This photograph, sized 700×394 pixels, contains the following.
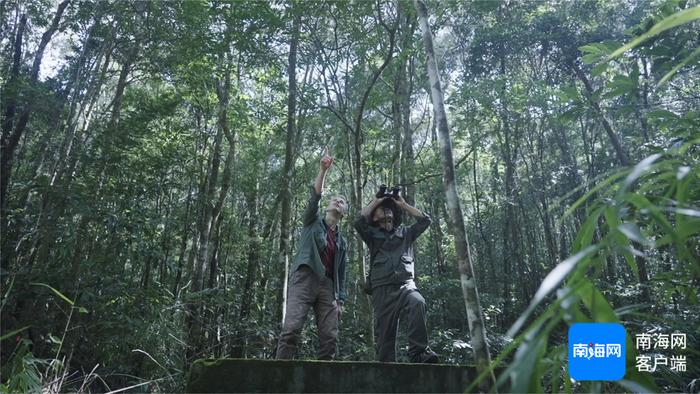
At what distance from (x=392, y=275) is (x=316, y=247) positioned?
83 cm

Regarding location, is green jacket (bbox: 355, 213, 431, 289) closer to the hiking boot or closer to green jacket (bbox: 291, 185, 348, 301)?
green jacket (bbox: 291, 185, 348, 301)

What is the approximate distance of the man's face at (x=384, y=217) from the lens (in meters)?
4.70

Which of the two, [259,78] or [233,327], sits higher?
[259,78]

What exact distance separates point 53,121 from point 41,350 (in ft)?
17.7

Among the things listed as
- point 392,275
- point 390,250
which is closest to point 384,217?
point 390,250

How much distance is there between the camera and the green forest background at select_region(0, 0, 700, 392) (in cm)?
298

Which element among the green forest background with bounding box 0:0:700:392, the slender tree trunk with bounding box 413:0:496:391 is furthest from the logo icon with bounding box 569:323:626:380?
the slender tree trunk with bounding box 413:0:496:391

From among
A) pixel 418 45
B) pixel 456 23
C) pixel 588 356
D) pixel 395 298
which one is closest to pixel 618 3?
pixel 456 23

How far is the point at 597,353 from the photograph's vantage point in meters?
1.16

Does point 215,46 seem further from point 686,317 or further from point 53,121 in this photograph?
point 686,317

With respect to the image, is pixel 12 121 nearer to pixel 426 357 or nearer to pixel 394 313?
pixel 394 313

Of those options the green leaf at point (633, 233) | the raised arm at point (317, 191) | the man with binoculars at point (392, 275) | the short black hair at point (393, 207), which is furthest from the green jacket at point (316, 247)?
the green leaf at point (633, 233)

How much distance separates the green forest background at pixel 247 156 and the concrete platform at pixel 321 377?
516mm

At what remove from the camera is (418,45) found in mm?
7465
